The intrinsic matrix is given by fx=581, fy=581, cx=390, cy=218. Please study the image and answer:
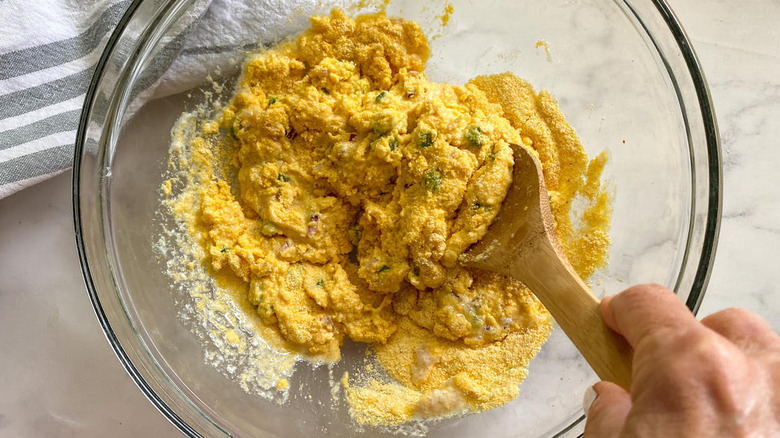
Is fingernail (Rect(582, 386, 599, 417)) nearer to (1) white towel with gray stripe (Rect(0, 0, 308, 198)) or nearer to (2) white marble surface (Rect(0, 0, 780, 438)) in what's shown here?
(2) white marble surface (Rect(0, 0, 780, 438))

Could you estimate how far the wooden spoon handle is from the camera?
130 centimetres

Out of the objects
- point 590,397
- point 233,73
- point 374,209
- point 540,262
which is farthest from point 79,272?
point 590,397

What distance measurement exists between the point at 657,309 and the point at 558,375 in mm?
612

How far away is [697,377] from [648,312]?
0.56ft

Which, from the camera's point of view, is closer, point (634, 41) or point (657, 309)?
point (657, 309)

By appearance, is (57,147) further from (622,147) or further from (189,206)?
(622,147)

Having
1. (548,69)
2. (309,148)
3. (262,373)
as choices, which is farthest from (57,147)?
(548,69)

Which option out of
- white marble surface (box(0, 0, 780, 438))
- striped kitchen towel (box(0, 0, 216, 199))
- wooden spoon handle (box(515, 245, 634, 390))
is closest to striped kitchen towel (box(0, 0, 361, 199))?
striped kitchen towel (box(0, 0, 216, 199))

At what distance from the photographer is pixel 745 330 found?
1.08 m

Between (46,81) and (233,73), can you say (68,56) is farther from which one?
(233,73)

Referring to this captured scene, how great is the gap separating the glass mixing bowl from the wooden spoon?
27cm

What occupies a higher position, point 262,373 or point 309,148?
point 309,148

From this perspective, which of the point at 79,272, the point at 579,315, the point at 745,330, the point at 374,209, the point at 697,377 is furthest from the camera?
the point at 79,272

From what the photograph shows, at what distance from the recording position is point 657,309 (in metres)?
1.10
